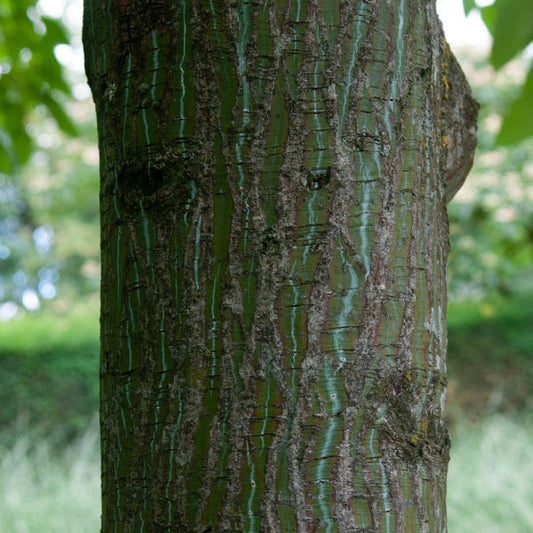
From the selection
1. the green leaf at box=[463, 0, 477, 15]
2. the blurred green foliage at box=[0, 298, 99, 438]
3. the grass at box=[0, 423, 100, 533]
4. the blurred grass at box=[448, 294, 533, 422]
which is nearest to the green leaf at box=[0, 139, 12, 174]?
the green leaf at box=[463, 0, 477, 15]

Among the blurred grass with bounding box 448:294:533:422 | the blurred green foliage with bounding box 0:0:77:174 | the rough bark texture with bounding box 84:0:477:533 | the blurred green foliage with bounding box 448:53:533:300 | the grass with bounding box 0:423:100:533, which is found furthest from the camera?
the blurred green foliage with bounding box 448:53:533:300

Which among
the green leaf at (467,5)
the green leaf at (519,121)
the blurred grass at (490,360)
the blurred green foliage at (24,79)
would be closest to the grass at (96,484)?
the blurred grass at (490,360)

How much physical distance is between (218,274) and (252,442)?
0.79 ft

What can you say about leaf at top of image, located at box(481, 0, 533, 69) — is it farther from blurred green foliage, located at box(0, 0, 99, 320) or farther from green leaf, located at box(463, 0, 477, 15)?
blurred green foliage, located at box(0, 0, 99, 320)

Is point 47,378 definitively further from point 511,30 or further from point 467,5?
point 511,30

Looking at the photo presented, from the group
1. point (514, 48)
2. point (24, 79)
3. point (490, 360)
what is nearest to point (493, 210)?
point (490, 360)

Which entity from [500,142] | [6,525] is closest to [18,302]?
[6,525]

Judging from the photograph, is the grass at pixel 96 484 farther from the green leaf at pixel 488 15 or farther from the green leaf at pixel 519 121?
the green leaf at pixel 519 121

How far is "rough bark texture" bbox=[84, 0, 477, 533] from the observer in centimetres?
Result: 91

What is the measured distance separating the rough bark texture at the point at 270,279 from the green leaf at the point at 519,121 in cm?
40

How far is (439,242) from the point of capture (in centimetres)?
107

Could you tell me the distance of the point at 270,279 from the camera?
93 cm

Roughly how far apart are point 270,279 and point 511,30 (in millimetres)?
677

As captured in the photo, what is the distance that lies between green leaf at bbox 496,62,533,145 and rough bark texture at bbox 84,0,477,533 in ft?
1.30
